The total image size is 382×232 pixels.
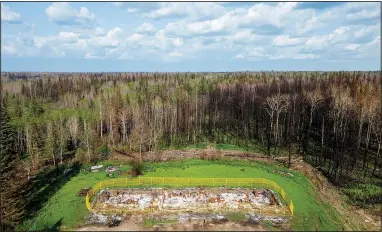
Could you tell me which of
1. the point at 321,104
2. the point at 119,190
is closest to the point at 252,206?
the point at 119,190

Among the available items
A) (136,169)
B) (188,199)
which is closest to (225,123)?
(136,169)

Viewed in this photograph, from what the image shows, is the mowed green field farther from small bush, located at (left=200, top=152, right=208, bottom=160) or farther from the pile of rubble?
the pile of rubble

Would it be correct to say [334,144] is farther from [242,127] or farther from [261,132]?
[242,127]

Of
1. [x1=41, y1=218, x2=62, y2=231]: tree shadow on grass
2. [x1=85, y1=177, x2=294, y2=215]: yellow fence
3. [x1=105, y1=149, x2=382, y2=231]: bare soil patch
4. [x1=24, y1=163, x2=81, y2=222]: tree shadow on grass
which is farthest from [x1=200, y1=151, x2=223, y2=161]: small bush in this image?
[x1=41, y1=218, x2=62, y2=231]: tree shadow on grass

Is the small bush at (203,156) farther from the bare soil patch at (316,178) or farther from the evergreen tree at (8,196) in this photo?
the evergreen tree at (8,196)

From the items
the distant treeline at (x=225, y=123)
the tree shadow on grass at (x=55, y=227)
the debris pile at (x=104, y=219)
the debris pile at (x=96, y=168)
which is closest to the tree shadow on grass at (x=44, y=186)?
the debris pile at (x=96, y=168)

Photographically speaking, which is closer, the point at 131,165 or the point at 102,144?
the point at 131,165

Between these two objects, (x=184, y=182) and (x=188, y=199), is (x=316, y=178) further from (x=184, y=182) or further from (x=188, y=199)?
(x=188, y=199)
